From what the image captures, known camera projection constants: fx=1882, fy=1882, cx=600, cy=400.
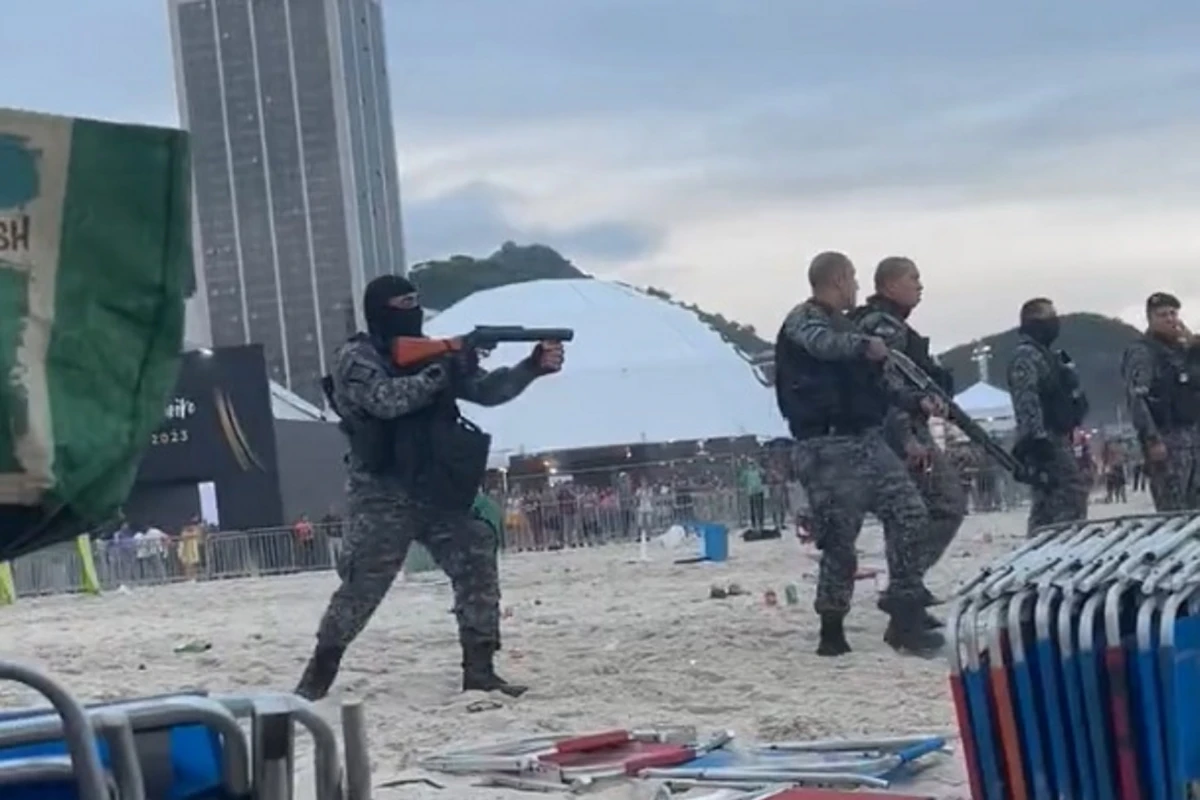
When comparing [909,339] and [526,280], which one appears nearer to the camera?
[909,339]

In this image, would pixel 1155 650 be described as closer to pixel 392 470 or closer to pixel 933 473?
pixel 392 470

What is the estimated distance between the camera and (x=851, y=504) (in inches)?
310

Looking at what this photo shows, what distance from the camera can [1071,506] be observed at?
9281 mm

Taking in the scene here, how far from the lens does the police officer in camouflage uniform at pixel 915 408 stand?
826 centimetres

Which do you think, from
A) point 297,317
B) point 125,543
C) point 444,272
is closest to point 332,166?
point 297,317

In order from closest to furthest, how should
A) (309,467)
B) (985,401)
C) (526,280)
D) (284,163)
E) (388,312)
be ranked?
(388,312) → (309,467) → (985,401) → (526,280) → (284,163)

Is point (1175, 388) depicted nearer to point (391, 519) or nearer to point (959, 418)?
point (959, 418)

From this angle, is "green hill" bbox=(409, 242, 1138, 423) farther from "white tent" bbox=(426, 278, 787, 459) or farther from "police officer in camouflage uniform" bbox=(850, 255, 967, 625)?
"police officer in camouflage uniform" bbox=(850, 255, 967, 625)

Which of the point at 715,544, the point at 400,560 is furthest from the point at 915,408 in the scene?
the point at 715,544

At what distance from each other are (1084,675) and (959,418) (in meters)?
5.24

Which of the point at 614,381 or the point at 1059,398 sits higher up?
the point at 614,381

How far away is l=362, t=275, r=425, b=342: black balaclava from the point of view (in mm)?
7469

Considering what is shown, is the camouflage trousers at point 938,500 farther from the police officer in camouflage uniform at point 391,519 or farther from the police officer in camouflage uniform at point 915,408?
the police officer in camouflage uniform at point 391,519

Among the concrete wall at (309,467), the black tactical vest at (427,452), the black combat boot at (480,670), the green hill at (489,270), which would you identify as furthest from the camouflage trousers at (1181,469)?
the green hill at (489,270)
